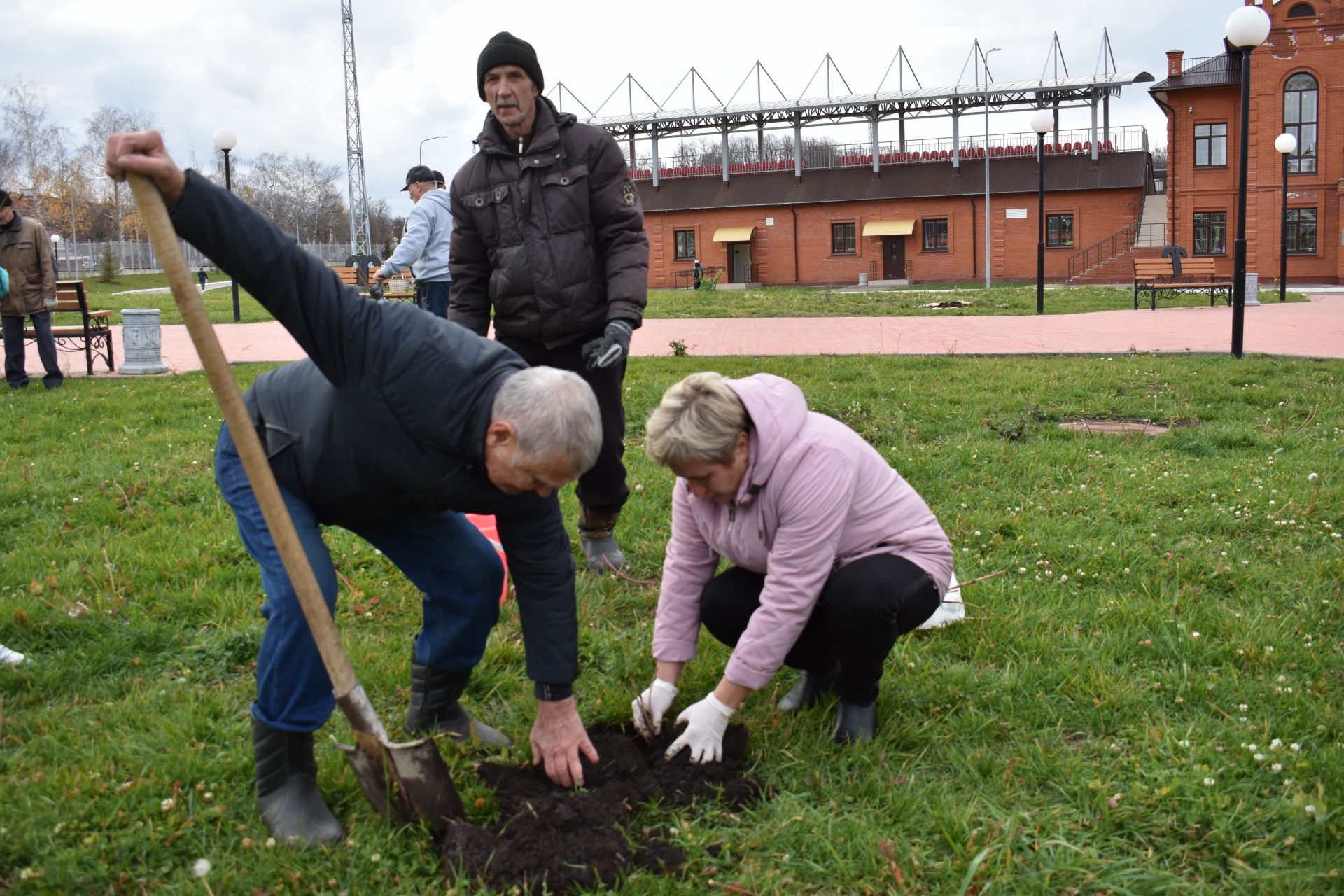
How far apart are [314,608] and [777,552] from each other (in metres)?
1.15

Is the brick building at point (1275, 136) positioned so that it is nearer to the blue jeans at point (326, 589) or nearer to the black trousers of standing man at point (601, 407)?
the black trousers of standing man at point (601, 407)

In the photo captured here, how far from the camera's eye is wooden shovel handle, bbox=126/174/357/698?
212 centimetres

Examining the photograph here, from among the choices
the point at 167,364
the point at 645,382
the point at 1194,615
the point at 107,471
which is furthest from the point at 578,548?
the point at 167,364

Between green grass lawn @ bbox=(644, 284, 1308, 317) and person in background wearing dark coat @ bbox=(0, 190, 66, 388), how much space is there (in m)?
11.4

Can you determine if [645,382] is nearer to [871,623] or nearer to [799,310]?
[871,623]

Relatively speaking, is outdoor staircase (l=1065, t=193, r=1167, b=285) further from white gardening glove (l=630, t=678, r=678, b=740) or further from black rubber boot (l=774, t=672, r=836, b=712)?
white gardening glove (l=630, t=678, r=678, b=740)

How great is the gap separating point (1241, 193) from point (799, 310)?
10648mm

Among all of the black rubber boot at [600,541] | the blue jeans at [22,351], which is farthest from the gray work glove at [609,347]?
the blue jeans at [22,351]

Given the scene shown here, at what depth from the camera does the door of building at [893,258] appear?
43.2 meters

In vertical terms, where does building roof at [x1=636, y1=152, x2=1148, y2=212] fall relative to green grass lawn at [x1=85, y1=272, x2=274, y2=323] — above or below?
above

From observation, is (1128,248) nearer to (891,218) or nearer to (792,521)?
(891,218)

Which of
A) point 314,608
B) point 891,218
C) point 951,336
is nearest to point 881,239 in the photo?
point 891,218

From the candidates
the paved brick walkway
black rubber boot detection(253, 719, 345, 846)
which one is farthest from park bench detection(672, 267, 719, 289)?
black rubber boot detection(253, 719, 345, 846)

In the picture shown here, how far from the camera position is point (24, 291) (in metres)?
9.73
